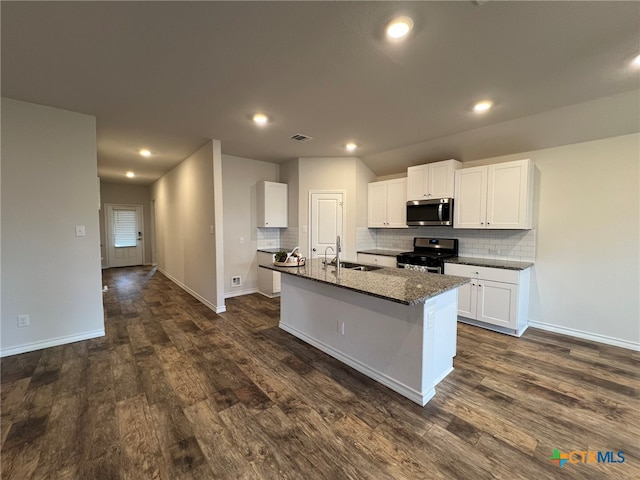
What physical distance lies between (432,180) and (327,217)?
1.94 meters

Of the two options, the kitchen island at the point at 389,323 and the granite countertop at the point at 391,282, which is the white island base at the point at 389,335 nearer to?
the kitchen island at the point at 389,323

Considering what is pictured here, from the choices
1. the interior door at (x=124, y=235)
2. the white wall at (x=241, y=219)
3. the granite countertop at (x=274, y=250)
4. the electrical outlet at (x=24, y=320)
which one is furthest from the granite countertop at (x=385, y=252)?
the interior door at (x=124, y=235)

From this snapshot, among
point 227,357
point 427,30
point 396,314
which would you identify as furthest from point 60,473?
point 427,30

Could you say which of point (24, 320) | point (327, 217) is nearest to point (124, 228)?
point (24, 320)

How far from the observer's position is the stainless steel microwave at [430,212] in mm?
4094

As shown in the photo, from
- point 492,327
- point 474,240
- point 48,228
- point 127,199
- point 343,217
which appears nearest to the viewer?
point 48,228

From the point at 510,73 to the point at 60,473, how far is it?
13.7ft

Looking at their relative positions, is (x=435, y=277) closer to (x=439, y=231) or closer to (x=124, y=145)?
(x=439, y=231)

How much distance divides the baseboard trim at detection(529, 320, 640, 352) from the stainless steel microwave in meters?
1.79

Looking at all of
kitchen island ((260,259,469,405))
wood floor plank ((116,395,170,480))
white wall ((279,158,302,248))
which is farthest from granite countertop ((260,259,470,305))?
white wall ((279,158,302,248))

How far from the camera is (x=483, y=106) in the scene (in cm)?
290

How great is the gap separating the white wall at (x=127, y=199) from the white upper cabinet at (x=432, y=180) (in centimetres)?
838

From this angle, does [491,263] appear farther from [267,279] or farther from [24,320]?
[24,320]

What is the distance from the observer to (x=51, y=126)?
118 inches
